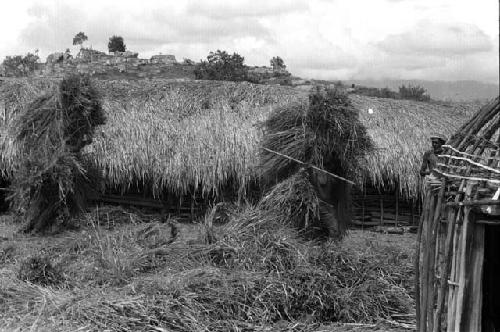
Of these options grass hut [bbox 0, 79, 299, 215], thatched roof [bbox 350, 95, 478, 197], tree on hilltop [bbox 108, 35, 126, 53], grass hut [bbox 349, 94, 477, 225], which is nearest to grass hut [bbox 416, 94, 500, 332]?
thatched roof [bbox 350, 95, 478, 197]

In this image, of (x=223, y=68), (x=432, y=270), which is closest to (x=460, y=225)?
(x=432, y=270)

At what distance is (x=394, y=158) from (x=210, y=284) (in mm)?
7445

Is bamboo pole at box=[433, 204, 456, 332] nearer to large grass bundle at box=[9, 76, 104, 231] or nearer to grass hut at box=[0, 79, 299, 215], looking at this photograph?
large grass bundle at box=[9, 76, 104, 231]

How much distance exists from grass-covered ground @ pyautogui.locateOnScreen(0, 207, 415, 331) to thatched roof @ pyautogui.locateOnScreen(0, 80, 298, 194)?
427 cm

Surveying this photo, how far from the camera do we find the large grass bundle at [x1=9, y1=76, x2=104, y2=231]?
395 inches

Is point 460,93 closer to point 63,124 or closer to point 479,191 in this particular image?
point 63,124

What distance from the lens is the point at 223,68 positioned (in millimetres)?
25609

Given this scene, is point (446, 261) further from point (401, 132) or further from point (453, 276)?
point (401, 132)

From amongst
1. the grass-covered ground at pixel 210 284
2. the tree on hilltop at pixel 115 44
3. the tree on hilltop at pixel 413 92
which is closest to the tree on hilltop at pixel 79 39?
the tree on hilltop at pixel 115 44

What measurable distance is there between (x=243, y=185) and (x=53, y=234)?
369 centimetres

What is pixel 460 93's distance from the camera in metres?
19.5

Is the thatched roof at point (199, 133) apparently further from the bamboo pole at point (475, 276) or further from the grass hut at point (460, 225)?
the bamboo pole at point (475, 276)

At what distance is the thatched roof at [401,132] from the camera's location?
13.2m

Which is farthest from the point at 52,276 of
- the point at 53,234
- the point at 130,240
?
the point at 53,234
